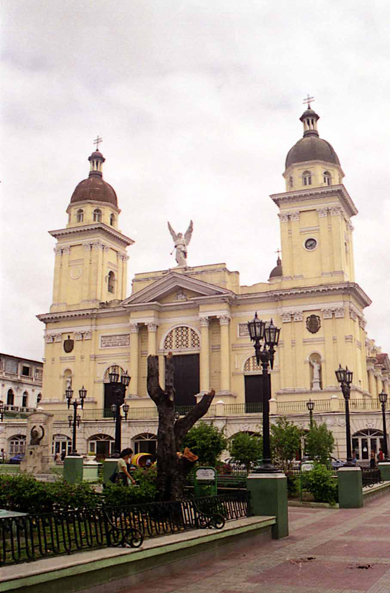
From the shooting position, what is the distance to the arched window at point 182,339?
51.2 metres

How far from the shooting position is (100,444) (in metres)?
48.4

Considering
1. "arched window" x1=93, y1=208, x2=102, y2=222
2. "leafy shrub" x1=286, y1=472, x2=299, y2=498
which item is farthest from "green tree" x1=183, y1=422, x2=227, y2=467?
"arched window" x1=93, y1=208, x2=102, y2=222

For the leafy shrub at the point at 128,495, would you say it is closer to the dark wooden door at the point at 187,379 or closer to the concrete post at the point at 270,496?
the concrete post at the point at 270,496

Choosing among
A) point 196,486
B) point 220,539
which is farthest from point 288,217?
point 220,539

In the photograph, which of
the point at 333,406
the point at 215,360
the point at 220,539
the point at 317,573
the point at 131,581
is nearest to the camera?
the point at 131,581

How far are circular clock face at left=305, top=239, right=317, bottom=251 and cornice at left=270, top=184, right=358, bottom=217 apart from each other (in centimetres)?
326

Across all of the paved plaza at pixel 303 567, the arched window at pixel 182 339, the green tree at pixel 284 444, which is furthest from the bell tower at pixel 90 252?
the paved plaza at pixel 303 567

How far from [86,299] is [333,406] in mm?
23658

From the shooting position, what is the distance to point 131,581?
9.29 m

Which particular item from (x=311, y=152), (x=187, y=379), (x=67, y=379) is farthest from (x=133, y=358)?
(x=311, y=152)

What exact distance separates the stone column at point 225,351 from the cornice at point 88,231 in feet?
48.5

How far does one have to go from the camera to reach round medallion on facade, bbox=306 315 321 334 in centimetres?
4719

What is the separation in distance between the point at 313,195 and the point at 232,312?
1104cm

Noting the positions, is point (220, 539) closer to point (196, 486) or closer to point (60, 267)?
point (196, 486)
